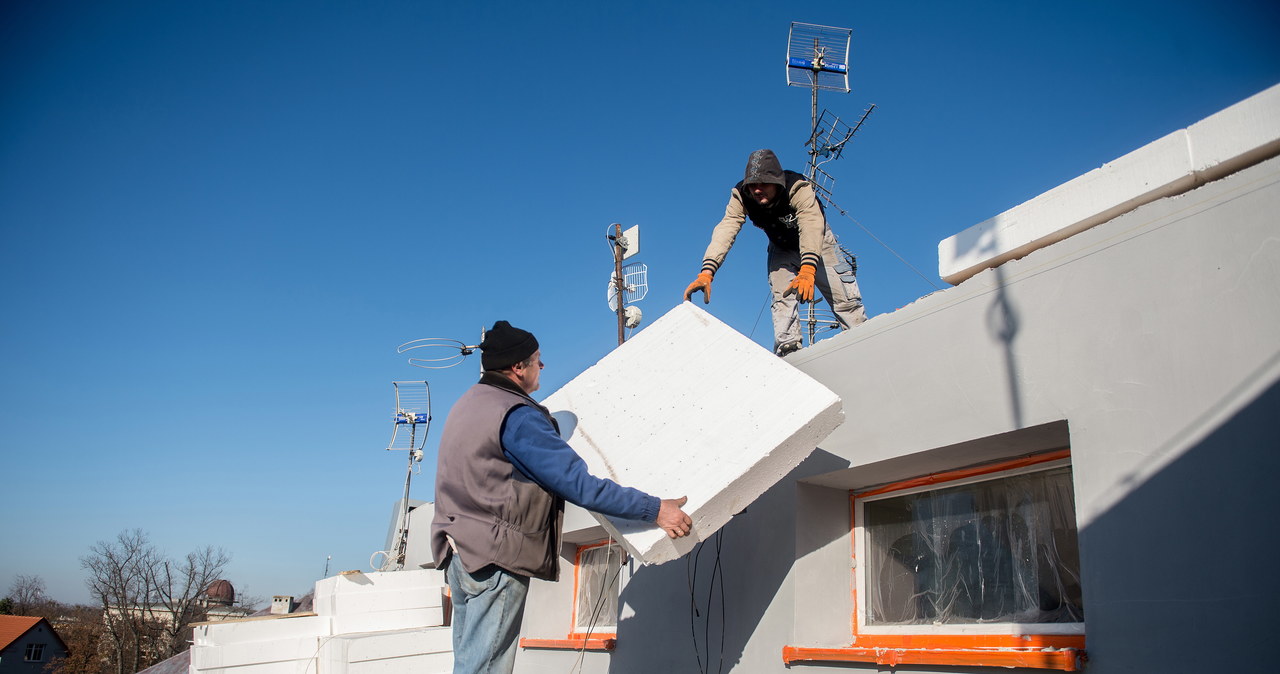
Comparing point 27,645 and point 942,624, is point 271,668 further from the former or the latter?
point 27,645

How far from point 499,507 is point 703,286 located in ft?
6.15

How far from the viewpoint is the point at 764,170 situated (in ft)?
14.0

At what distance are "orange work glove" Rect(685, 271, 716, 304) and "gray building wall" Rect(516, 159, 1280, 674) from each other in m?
0.75

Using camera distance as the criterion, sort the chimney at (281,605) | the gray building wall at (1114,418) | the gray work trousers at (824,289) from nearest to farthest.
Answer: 1. the gray building wall at (1114,418)
2. the gray work trousers at (824,289)
3. the chimney at (281,605)

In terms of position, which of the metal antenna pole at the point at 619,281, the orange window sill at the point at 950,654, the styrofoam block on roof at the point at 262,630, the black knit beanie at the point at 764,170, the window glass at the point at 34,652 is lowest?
the window glass at the point at 34,652

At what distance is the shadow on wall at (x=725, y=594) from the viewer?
3.58 meters

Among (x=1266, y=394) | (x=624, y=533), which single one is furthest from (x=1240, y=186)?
(x=624, y=533)

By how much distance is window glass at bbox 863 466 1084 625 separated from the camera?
290 cm

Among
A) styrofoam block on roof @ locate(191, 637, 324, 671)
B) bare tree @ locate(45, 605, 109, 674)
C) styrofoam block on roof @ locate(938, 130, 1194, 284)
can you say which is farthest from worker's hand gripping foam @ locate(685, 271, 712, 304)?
bare tree @ locate(45, 605, 109, 674)

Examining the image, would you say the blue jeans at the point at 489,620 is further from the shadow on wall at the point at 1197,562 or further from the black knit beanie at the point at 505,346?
the shadow on wall at the point at 1197,562

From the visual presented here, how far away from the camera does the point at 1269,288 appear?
2189 millimetres

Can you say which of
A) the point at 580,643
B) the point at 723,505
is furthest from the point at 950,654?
the point at 580,643

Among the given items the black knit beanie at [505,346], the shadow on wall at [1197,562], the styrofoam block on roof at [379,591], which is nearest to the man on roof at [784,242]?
the black knit beanie at [505,346]

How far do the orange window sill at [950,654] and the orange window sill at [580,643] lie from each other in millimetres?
1625
